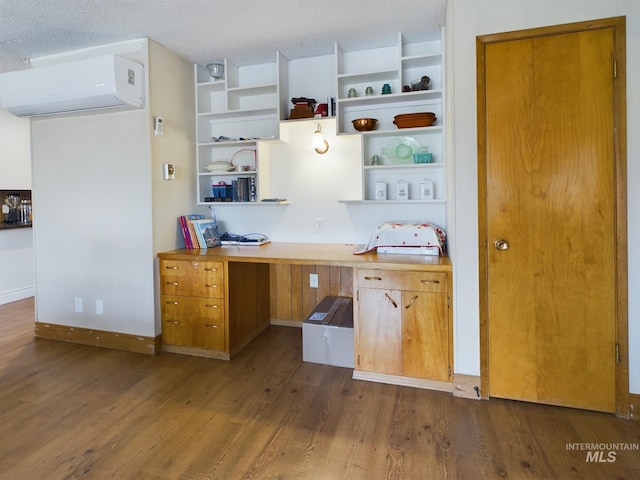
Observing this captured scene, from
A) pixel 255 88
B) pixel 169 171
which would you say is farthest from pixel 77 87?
pixel 255 88

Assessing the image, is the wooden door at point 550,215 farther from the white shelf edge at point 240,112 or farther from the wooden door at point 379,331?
the white shelf edge at point 240,112

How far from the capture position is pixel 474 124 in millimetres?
2090

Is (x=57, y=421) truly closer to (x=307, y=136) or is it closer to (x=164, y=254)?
(x=164, y=254)

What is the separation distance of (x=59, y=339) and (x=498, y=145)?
3.60 meters

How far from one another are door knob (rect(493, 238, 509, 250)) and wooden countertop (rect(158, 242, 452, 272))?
0.27m

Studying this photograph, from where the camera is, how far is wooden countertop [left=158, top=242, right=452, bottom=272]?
224 cm

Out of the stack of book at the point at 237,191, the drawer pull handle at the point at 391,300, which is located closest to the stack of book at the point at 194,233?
the stack of book at the point at 237,191

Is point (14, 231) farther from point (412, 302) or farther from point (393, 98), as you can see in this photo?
point (412, 302)

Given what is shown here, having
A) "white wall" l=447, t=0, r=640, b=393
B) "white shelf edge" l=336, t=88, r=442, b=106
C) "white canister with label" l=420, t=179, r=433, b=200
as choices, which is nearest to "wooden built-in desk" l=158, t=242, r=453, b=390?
"white wall" l=447, t=0, r=640, b=393

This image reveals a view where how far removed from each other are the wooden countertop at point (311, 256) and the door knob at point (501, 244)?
0.27 m

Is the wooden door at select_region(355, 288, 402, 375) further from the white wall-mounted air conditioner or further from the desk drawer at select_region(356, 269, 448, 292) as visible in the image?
the white wall-mounted air conditioner

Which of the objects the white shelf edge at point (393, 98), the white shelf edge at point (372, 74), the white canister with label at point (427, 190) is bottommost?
the white canister with label at point (427, 190)

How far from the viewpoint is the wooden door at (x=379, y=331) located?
228cm

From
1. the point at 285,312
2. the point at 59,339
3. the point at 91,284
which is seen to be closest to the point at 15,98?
the point at 91,284
